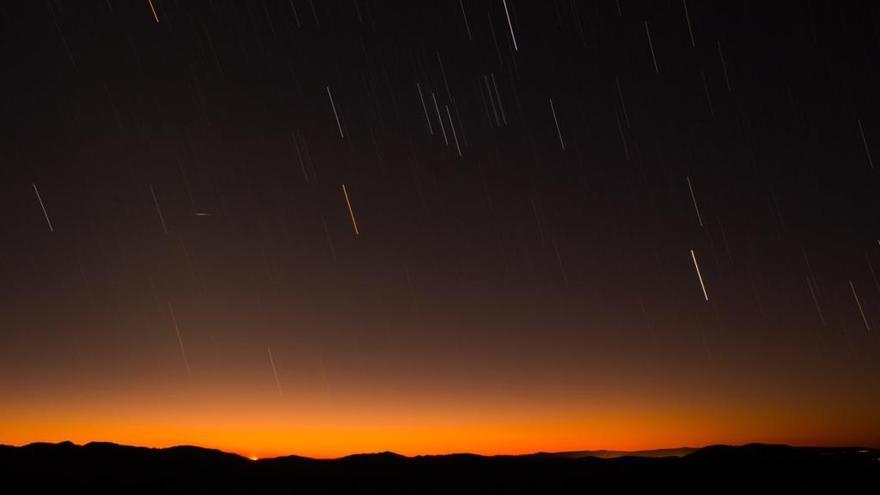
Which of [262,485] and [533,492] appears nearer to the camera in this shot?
[533,492]

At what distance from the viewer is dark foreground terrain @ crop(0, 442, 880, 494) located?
3594 cm

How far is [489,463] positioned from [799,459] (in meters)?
22.2

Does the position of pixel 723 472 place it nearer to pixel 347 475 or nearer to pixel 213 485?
pixel 347 475

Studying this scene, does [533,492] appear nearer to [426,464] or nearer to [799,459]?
[426,464]

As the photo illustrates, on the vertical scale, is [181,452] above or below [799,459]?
above

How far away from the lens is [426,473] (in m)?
45.7

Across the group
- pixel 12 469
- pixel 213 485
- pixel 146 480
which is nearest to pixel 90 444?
pixel 12 469

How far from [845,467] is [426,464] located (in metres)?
29.4

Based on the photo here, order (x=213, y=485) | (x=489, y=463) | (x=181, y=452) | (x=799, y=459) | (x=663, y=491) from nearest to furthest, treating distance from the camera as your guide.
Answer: (x=663, y=491) < (x=213, y=485) < (x=799, y=459) < (x=489, y=463) < (x=181, y=452)

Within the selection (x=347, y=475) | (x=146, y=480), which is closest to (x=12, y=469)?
(x=146, y=480)

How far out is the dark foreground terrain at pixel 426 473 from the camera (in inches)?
1415

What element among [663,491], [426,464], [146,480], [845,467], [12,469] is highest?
[12,469]

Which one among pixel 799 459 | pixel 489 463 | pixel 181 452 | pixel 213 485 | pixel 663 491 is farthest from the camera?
pixel 181 452

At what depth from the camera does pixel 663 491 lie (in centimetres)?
3450
